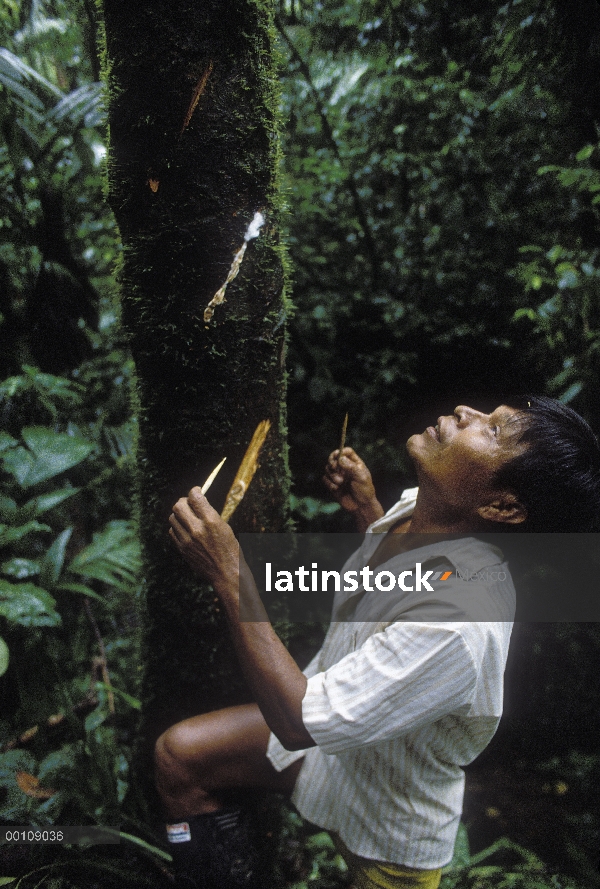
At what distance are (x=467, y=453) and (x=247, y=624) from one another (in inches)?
20.8

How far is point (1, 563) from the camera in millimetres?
1504

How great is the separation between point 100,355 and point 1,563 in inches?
37.9

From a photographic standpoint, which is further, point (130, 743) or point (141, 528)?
point (130, 743)

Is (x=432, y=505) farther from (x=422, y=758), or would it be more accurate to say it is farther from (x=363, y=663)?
(x=422, y=758)

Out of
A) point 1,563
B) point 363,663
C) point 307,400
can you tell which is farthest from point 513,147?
point 1,563

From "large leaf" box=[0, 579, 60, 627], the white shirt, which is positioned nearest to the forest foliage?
"large leaf" box=[0, 579, 60, 627]

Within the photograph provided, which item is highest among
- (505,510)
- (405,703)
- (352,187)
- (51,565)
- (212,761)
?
(352,187)

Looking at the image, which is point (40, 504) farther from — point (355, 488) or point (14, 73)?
point (14, 73)

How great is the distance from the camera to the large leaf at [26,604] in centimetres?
131

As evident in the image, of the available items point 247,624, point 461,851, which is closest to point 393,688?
point 247,624

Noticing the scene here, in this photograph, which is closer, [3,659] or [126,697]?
[3,659]

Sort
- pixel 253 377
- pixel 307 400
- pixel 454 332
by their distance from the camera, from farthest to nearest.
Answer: pixel 307 400, pixel 454 332, pixel 253 377

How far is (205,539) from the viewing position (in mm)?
1006

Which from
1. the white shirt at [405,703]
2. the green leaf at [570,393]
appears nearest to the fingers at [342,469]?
the white shirt at [405,703]
